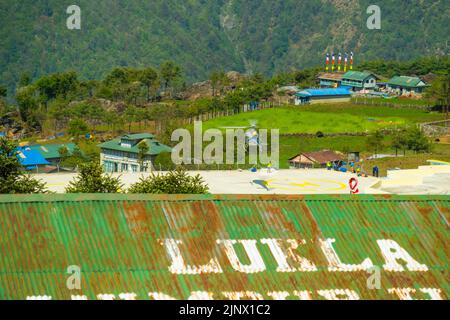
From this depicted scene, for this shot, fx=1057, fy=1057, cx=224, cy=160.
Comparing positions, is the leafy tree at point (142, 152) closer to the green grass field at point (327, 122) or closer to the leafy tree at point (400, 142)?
the green grass field at point (327, 122)

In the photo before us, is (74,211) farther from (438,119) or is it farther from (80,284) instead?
(438,119)

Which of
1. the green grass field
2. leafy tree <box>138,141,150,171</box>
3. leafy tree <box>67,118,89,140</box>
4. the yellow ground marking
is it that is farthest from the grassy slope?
the yellow ground marking

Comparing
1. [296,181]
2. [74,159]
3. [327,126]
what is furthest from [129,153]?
[296,181]

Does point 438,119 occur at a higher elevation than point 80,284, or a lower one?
lower

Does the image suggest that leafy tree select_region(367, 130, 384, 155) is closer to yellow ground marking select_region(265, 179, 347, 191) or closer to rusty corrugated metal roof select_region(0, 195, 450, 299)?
yellow ground marking select_region(265, 179, 347, 191)

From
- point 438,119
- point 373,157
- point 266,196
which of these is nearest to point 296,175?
point 373,157
